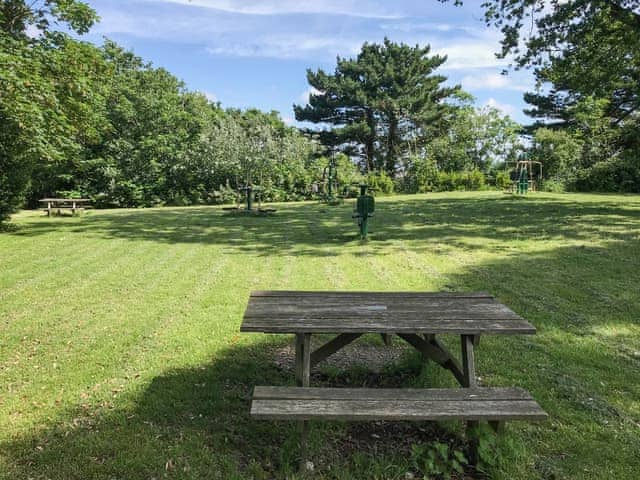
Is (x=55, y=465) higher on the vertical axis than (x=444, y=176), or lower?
lower

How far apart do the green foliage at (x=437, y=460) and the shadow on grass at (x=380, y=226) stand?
597 centimetres

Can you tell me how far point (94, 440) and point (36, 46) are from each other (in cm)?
1158

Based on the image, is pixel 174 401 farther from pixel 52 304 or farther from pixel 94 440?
pixel 52 304

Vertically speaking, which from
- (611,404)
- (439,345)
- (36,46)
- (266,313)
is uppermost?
(36,46)

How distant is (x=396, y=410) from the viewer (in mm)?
2225

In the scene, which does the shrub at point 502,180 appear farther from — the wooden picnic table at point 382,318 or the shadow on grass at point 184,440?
the shadow on grass at point 184,440

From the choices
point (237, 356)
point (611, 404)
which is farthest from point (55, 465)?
point (611, 404)

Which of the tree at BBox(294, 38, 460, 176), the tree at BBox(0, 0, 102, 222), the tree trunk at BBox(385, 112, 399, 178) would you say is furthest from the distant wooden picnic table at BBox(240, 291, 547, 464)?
the tree trunk at BBox(385, 112, 399, 178)

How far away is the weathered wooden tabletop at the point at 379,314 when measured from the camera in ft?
8.30

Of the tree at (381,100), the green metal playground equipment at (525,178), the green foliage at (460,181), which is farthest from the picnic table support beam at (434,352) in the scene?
the tree at (381,100)

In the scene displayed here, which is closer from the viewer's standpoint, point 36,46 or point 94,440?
point 94,440

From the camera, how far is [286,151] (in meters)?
24.0

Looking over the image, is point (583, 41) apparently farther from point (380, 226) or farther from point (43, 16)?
point (43, 16)

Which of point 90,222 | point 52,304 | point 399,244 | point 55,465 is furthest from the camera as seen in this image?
point 90,222
